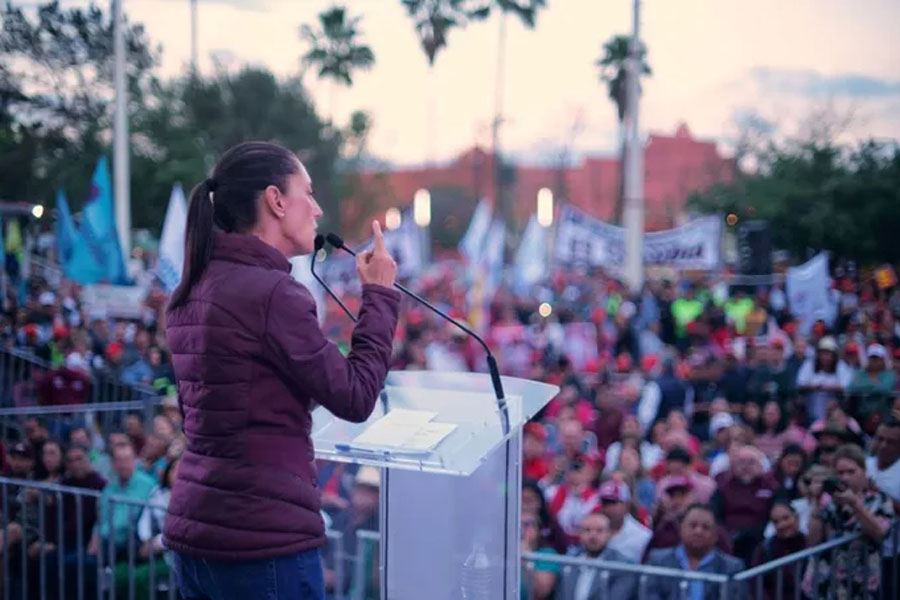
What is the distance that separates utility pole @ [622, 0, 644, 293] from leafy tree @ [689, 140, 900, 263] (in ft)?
13.1

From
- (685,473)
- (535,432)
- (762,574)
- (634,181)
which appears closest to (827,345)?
(535,432)

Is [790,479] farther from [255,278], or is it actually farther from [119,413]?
[119,413]

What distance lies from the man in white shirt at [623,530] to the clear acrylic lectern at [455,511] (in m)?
3.39

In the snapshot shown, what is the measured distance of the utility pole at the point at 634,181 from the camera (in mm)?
19875

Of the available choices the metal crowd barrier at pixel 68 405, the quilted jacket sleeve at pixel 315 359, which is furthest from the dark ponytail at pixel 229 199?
the metal crowd barrier at pixel 68 405

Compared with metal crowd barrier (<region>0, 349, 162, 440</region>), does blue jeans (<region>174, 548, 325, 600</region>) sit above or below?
above

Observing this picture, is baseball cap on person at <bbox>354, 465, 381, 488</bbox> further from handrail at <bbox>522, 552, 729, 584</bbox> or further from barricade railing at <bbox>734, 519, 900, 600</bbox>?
barricade railing at <bbox>734, 519, 900, 600</bbox>

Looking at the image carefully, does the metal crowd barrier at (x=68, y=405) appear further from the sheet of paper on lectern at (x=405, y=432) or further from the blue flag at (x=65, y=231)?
the sheet of paper on lectern at (x=405, y=432)

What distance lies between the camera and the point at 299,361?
2.21 metres

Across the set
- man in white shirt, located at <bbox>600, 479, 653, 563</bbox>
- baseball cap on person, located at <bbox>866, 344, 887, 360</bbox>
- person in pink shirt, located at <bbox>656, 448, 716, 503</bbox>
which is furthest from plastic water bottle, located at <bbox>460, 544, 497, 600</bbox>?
baseball cap on person, located at <bbox>866, 344, 887, 360</bbox>

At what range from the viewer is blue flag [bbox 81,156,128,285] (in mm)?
14039

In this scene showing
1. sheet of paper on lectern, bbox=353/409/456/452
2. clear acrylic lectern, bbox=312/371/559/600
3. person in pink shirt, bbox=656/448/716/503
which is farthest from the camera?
person in pink shirt, bbox=656/448/716/503

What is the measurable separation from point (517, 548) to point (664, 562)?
3.13 m

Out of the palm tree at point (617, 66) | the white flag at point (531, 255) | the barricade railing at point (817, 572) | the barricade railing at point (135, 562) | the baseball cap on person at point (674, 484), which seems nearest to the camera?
the barricade railing at point (817, 572)
